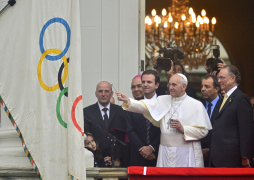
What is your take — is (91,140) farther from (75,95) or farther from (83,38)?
(83,38)

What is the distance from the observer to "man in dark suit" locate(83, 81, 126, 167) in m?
5.22

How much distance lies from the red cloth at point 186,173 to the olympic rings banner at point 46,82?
521 millimetres

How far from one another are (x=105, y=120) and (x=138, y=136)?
48 centimetres

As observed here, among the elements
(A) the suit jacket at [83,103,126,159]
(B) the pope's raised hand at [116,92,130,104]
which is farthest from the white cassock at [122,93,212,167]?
(A) the suit jacket at [83,103,126,159]

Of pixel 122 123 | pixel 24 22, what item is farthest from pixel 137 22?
pixel 24 22

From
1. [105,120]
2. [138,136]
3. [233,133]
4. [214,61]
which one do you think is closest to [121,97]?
[138,136]

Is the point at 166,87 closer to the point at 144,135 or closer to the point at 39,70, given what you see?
the point at 144,135

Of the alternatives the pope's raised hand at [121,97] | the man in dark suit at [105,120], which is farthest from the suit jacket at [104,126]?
the pope's raised hand at [121,97]

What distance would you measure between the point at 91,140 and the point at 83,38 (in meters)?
2.29

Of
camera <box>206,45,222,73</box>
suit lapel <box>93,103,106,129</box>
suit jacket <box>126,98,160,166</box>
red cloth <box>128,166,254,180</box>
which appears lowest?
red cloth <box>128,166,254,180</box>

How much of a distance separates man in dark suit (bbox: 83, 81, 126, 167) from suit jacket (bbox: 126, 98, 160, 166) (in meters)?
0.16

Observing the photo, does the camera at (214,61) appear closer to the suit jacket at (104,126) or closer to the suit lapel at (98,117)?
the suit jacket at (104,126)

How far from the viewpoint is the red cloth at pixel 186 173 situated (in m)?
4.05

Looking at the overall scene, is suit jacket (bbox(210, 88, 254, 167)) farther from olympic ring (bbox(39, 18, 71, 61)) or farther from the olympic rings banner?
olympic ring (bbox(39, 18, 71, 61))
